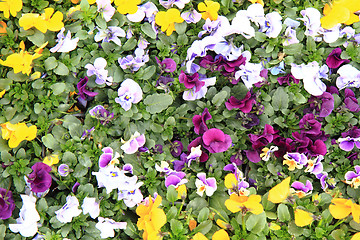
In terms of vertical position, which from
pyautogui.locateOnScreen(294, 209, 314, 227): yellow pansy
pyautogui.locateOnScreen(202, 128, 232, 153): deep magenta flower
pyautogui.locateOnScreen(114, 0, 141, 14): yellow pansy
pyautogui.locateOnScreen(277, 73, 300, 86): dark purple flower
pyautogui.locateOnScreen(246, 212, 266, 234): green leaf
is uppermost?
pyautogui.locateOnScreen(114, 0, 141, 14): yellow pansy

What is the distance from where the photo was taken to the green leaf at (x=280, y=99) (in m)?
1.80

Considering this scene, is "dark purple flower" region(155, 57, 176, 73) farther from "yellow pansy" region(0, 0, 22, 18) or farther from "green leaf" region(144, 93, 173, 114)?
"yellow pansy" region(0, 0, 22, 18)

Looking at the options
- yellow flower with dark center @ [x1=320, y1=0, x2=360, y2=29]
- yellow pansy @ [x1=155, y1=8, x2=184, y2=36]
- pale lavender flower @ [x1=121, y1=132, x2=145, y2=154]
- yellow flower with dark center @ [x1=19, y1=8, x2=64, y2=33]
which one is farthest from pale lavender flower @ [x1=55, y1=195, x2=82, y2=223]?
yellow flower with dark center @ [x1=320, y1=0, x2=360, y2=29]

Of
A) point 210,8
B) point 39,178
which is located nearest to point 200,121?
point 210,8

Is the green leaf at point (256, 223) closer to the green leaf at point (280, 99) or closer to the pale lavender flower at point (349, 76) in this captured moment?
the green leaf at point (280, 99)

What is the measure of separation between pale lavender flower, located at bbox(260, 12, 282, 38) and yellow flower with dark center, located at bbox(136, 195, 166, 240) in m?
0.99

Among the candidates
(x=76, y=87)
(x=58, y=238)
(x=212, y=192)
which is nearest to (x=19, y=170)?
(x=58, y=238)

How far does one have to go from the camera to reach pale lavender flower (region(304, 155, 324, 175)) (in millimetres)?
1695

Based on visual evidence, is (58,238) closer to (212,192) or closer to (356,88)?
(212,192)

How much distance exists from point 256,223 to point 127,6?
1.19 metres

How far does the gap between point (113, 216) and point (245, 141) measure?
781 mm

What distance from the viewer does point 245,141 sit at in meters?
1.88

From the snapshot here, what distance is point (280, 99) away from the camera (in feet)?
5.91

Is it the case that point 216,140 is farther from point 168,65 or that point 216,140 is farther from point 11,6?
point 11,6
